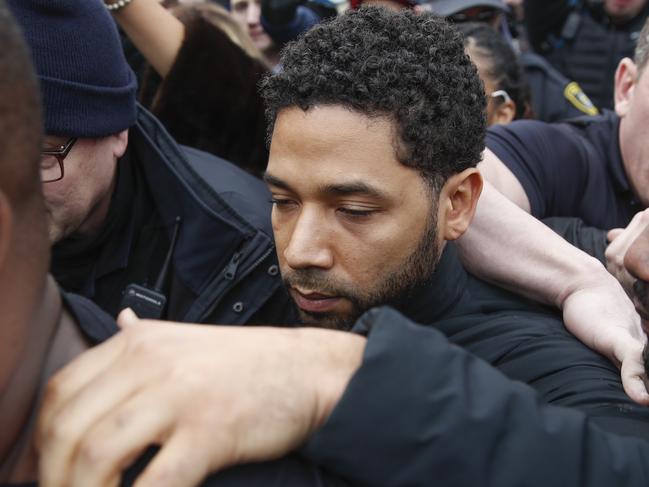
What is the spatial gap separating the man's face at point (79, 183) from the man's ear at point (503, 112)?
178 cm

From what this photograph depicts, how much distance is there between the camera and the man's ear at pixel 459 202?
207 centimetres

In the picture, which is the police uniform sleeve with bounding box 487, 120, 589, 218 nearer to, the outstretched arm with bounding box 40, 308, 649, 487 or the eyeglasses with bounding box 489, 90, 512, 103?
the eyeglasses with bounding box 489, 90, 512, 103

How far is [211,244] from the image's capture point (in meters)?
2.51

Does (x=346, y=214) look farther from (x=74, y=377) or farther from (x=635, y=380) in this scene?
(x=74, y=377)

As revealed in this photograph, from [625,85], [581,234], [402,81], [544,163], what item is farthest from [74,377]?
[625,85]

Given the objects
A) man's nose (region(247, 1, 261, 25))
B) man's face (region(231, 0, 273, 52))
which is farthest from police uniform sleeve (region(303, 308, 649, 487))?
man's nose (region(247, 1, 261, 25))

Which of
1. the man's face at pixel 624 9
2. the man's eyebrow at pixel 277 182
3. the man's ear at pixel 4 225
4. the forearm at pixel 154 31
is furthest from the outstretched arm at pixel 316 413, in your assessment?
the man's face at pixel 624 9

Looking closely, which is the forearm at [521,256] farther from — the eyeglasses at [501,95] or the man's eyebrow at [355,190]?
the eyeglasses at [501,95]

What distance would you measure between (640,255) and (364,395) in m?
0.60

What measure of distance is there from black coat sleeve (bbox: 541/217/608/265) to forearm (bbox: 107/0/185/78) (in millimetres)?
1515

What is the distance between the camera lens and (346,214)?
1.94 meters

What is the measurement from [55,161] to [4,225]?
5.19ft

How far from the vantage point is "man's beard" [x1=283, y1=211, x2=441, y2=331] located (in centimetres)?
195

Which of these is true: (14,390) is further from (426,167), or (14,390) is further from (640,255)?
(426,167)
